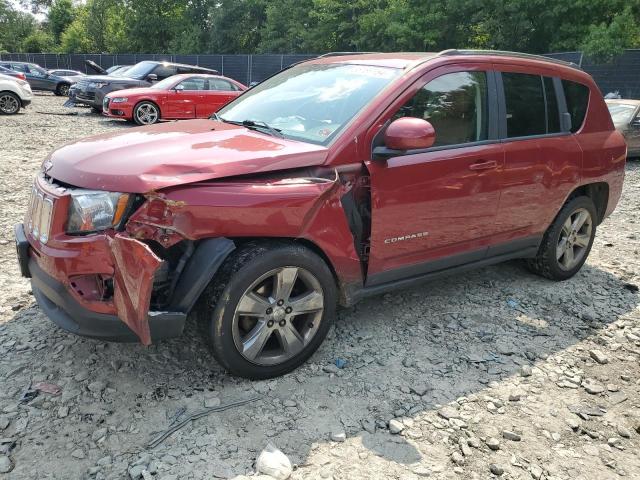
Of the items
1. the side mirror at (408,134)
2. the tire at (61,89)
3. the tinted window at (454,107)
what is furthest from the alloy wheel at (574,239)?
the tire at (61,89)

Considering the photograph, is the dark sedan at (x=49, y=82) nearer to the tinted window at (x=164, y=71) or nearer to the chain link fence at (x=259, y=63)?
the chain link fence at (x=259, y=63)

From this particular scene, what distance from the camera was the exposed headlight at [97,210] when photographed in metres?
2.56

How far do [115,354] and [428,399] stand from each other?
1.85 meters

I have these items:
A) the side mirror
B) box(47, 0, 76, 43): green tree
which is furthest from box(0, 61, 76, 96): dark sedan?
box(47, 0, 76, 43): green tree

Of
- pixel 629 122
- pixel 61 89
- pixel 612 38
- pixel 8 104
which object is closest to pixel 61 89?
pixel 61 89

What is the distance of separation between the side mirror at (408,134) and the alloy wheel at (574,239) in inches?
83.6

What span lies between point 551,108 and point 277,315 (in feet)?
9.39

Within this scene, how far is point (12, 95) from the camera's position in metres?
15.0

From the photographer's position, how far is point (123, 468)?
238 cm

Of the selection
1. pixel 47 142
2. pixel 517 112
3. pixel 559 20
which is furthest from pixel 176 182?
pixel 559 20

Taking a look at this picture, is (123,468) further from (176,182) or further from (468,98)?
(468,98)

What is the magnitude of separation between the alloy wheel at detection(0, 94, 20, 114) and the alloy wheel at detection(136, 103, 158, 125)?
4299mm

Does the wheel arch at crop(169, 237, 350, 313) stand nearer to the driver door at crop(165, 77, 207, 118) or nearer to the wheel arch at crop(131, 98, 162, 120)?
the wheel arch at crop(131, 98, 162, 120)

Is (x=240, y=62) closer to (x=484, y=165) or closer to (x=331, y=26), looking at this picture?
(x=331, y=26)
